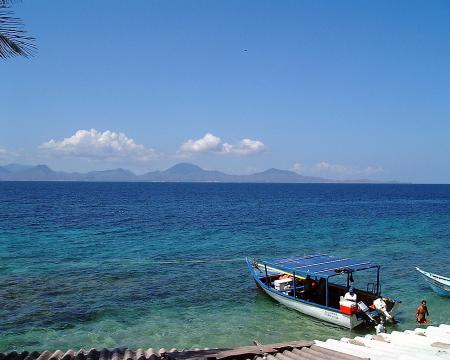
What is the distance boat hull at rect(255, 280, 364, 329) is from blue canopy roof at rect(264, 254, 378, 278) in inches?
63.5

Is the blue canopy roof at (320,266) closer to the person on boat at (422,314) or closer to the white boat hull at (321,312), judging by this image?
the white boat hull at (321,312)

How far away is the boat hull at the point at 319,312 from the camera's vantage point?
21.2 m

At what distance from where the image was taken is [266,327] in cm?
2180

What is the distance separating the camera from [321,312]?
2239cm

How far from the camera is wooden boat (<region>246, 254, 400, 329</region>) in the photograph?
2144 cm

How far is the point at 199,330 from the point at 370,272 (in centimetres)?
1705

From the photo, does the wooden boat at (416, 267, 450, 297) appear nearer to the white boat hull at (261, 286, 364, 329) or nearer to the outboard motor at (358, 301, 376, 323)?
the outboard motor at (358, 301, 376, 323)

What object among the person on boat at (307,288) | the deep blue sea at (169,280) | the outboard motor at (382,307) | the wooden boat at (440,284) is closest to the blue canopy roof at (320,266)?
the person on boat at (307,288)

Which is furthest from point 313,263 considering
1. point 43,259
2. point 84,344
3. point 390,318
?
point 43,259

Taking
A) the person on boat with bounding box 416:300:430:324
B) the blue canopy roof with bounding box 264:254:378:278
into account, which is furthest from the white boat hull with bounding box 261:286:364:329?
the person on boat with bounding box 416:300:430:324

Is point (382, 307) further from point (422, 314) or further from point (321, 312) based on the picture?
point (321, 312)

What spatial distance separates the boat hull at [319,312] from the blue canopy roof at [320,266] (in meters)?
1.61

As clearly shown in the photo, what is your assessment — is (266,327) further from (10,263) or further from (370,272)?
(10,263)

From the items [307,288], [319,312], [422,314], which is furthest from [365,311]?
[307,288]
